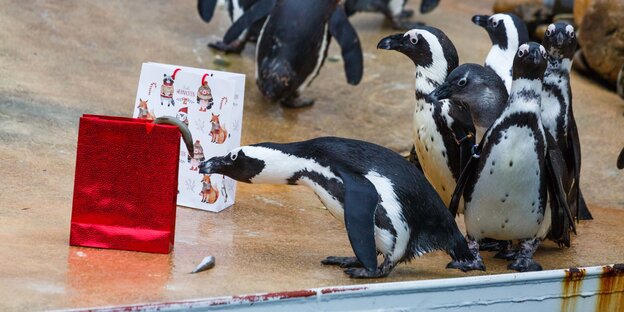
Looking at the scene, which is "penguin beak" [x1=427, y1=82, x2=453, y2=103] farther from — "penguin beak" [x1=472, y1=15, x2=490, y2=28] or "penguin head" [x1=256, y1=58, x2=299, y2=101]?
"penguin head" [x1=256, y1=58, x2=299, y2=101]

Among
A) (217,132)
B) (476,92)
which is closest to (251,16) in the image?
(217,132)

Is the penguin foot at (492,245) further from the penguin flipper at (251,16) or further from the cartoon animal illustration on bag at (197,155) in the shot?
the penguin flipper at (251,16)

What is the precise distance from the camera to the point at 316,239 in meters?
4.31

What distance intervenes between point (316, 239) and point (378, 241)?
65 centimetres

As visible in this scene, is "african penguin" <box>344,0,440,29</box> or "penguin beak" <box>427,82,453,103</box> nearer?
"penguin beak" <box>427,82,453,103</box>

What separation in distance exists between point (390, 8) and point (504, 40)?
3.28m

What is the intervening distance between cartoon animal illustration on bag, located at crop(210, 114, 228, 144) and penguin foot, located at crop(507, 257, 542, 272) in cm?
131

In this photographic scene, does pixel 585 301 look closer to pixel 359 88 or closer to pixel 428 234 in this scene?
pixel 428 234

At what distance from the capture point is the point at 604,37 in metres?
7.16

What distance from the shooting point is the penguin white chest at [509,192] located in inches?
153

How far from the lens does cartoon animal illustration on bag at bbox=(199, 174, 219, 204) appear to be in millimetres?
4562

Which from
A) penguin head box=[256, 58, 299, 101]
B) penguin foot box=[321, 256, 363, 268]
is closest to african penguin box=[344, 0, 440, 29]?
penguin head box=[256, 58, 299, 101]

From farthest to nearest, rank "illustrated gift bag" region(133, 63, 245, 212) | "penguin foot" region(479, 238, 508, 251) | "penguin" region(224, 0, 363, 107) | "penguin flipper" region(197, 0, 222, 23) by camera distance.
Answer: "penguin flipper" region(197, 0, 222, 23) → "penguin" region(224, 0, 363, 107) → "illustrated gift bag" region(133, 63, 245, 212) → "penguin foot" region(479, 238, 508, 251)

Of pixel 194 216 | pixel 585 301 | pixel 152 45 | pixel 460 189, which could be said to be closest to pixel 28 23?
pixel 152 45
